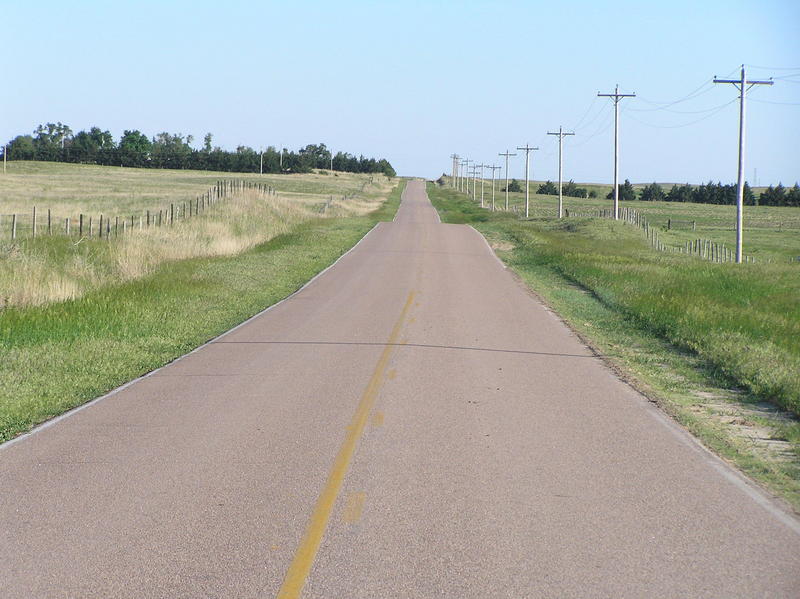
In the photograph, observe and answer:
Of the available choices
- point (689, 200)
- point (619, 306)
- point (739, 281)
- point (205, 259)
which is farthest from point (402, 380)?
point (689, 200)

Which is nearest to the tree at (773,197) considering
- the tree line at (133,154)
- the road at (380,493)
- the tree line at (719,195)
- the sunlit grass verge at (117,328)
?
the tree line at (719,195)

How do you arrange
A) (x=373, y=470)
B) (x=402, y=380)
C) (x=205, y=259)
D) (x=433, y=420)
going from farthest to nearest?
(x=205, y=259) → (x=402, y=380) → (x=433, y=420) → (x=373, y=470)

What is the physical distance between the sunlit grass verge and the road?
66 cm

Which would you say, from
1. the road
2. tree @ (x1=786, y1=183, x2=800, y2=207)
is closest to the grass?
the road

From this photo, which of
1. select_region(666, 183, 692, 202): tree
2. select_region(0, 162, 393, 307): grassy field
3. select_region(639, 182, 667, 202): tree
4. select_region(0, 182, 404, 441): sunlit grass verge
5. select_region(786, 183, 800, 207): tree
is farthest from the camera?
select_region(639, 182, 667, 202): tree

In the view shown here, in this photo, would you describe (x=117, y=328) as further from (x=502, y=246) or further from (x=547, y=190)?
(x=547, y=190)

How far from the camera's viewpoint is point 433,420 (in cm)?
969

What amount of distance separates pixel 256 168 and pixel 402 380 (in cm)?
16390

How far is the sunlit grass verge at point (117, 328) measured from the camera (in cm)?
1103

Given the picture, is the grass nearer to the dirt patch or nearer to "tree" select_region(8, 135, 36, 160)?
the dirt patch

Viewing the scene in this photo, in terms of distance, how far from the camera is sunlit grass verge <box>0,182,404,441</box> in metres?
11.0

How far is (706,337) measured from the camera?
15156 millimetres

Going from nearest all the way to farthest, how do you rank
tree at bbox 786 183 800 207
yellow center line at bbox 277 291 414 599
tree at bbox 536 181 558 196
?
1. yellow center line at bbox 277 291 414 599
2. tree at bbox 786 183 800 207
3. tree at bbox 536 181 558 196

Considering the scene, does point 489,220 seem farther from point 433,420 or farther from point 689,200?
point 689,200
